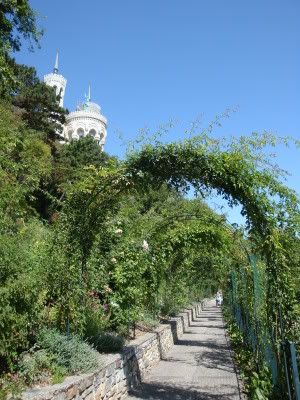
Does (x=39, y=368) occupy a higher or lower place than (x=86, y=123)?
lower

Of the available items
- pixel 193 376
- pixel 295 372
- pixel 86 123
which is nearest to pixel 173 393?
pixel 193 376

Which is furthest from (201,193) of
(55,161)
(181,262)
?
(55,161)

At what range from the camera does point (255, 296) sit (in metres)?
8.34

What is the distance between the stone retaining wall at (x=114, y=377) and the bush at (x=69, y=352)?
18 cm

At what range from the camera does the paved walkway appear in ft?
24.0

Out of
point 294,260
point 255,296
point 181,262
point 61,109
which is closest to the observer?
point 294,260

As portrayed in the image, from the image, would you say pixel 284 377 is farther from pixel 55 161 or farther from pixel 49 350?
pixel 55 161

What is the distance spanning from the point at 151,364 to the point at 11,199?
513 cm

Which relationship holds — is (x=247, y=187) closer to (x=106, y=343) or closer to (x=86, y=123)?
(x=106, y=343)

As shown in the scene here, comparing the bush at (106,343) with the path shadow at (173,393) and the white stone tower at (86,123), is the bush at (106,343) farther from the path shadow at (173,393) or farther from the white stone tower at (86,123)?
the white stone tower at (86,123)

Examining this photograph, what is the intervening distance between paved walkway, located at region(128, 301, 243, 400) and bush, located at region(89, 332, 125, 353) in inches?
31.1

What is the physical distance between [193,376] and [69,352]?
4.01m

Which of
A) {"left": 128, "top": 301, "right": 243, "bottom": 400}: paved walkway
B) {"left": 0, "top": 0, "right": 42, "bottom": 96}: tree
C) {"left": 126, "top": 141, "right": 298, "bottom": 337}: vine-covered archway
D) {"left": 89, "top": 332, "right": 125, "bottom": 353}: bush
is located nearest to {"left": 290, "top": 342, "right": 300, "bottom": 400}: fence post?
{"left": 126, "top": 141, "right": 298, "bottom": 337}: vine-covered archway

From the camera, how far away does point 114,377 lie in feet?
21.2
